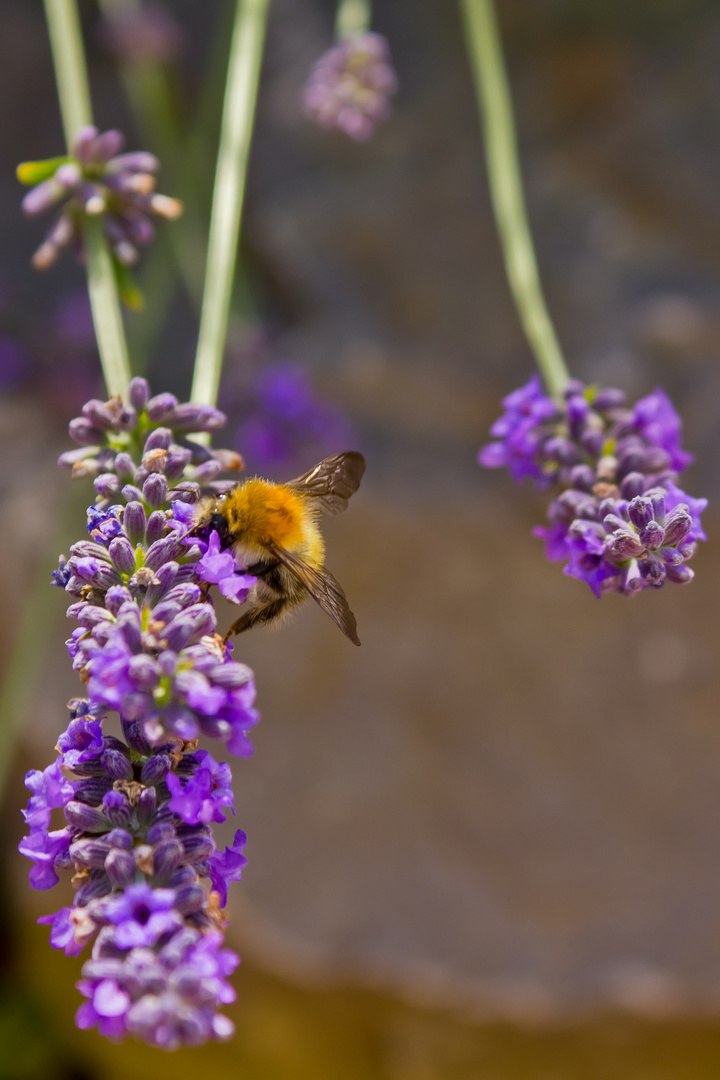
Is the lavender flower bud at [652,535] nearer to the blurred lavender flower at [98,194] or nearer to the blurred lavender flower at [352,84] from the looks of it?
the blurred lavender flower at [98,194]

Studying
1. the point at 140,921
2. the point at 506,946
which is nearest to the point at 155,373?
the point at 506,946

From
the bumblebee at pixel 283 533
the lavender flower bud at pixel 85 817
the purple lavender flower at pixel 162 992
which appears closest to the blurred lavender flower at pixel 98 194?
the bumblebee at pixel 283 533

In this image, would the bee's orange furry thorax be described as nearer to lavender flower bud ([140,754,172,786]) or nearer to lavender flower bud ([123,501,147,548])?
lavender flower bud ([123,501,147,548])

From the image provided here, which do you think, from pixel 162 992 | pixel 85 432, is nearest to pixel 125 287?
pixel 85 432

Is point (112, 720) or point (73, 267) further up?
point (73, 267)

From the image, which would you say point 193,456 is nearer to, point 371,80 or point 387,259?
point 371,80

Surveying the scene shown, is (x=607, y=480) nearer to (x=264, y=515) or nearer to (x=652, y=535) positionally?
(x=652, y=535)

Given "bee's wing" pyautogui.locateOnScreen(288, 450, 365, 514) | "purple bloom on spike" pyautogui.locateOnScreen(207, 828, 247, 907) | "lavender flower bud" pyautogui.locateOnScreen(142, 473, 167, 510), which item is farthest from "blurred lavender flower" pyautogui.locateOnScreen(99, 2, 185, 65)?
"purple bloom on spike" pyautogui.locateOnScreen(207, 828, 247, 907)
